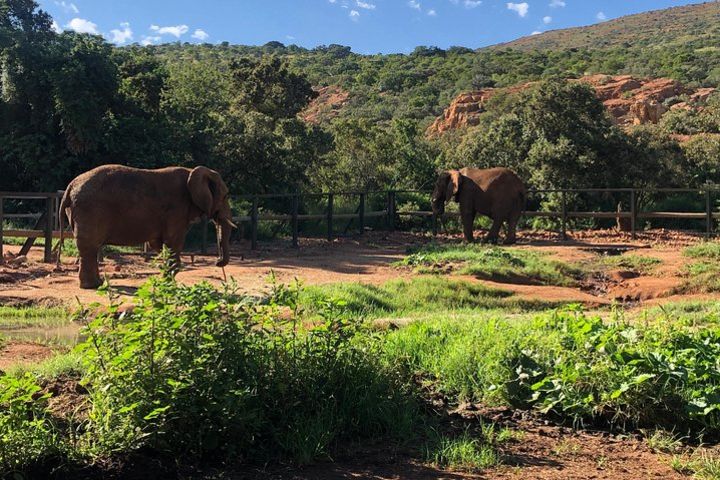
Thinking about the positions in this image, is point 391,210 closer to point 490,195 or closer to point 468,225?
point 468,225

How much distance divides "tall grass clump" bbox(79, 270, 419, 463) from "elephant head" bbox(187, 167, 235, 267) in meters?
6.80

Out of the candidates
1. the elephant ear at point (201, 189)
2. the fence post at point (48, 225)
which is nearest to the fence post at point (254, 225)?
the fence post at point (48, 225)

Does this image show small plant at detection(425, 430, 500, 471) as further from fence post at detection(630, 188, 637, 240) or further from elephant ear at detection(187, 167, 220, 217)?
fence post at detection(630, 188, 637, 240)

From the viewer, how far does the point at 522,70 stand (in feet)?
Result: 230

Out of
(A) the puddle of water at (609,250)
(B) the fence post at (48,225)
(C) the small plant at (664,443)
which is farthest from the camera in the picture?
(A) the puddle of water at (609,250)

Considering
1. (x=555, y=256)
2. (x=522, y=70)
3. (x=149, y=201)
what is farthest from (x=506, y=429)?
(x=522, y=70)

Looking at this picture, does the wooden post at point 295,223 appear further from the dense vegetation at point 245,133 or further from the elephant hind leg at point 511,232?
the elephant hind leg at point 511,232

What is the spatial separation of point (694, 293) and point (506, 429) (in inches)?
356

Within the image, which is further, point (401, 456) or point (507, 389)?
point (507, 389)

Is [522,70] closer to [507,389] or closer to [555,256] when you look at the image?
[555,256]

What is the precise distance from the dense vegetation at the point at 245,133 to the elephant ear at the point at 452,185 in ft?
15.9

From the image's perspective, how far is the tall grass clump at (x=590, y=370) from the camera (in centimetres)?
516

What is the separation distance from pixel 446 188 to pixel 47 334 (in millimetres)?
13916

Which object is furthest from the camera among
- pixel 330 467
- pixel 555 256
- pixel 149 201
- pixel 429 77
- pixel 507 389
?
pixel 429 77
